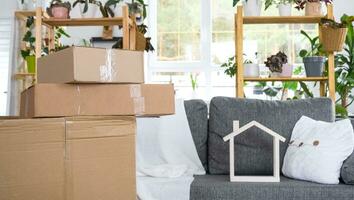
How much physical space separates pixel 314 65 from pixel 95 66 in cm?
206

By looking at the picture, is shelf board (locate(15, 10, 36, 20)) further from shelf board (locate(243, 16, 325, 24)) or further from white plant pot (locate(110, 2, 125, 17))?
shelf board (locate(243, 16, 325, 24))

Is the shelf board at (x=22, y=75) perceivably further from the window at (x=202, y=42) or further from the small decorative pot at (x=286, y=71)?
the small decorative pot at (x=286, y=71)

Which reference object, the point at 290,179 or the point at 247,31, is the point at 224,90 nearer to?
the point at 247,31

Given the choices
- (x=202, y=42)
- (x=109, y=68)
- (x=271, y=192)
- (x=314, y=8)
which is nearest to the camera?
(x=109, y=68)

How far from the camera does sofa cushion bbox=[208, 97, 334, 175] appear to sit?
6.91 ft

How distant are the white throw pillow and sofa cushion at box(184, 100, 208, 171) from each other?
43 centimetres

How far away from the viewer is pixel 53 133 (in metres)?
1.14

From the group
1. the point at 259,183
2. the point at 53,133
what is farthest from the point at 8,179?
the point at 259,183

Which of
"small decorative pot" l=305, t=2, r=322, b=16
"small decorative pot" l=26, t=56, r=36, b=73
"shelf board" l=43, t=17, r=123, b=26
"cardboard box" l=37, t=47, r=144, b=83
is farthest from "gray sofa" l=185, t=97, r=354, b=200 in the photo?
"small decorative pot" l=26, t=56, r=36, b=73

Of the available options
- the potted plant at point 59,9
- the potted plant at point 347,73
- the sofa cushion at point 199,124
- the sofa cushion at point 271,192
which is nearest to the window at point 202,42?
the potted plant at point 347,73

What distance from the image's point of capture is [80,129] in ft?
3.85

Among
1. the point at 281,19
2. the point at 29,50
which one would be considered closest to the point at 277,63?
the point at 281,19

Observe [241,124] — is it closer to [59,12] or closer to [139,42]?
[139,42]

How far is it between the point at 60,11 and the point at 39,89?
2084mm
